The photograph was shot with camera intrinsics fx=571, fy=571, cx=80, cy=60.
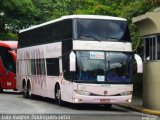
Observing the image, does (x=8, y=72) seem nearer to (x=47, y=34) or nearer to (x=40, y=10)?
(x=47, y=34)

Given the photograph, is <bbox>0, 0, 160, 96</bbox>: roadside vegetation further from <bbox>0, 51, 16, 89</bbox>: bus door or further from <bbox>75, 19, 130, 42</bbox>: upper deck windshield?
<bbox>75, 19, 130, 42</bbox>: upper deck windshield

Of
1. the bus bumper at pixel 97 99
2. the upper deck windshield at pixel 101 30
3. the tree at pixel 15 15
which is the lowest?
the bus bumper at pixel 97 99

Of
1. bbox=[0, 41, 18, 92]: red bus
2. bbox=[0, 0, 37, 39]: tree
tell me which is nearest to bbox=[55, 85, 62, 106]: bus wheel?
bbox=[0, 41, 18, 92]: red bus

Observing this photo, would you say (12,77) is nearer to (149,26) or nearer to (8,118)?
(149,26)

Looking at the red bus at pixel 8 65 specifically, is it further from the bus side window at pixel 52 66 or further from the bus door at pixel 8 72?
the bus side window at pixel 52 66

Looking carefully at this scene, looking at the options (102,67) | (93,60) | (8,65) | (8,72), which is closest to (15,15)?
(8,65)

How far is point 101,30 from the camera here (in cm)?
2262

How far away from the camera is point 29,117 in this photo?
18.1 m

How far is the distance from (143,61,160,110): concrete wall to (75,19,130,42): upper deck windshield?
157cm

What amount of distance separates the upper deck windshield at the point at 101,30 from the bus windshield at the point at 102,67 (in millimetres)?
678

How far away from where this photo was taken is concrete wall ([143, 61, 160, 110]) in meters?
22.5

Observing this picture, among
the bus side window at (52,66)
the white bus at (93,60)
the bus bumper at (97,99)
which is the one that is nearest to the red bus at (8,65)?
the bus side window at (52,66)

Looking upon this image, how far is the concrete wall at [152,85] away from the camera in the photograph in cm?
2253

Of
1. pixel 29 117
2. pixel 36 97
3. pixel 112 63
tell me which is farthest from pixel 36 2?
pixel 29 117
